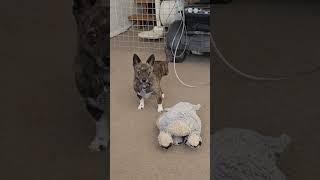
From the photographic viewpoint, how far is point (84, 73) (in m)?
1.44

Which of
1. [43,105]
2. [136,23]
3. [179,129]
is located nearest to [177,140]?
[179,129]

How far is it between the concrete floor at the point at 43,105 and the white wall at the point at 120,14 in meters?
1.36

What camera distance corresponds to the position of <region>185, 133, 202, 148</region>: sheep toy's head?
4.52ft

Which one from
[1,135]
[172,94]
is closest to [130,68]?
[172,94]

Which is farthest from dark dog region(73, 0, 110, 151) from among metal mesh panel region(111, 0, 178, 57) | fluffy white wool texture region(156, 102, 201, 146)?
metal mesh panel region(111, 0, 178, 57)

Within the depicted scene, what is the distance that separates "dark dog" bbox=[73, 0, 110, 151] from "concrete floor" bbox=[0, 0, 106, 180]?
0.13 feet

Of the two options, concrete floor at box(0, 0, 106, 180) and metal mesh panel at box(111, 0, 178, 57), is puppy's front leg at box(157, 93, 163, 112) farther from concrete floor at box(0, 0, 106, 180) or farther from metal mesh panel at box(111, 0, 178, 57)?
A: metal mesh panel at box(111, 0, 178, 57)

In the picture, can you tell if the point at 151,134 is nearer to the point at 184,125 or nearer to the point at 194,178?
the point at 184,125

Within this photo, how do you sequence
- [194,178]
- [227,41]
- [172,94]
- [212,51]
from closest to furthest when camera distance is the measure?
1. [194,178]
2. [172,94]
3. [212,51]
4. [227,41]

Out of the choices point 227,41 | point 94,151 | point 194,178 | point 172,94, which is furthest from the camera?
point 227,41

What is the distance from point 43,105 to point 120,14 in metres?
1.98

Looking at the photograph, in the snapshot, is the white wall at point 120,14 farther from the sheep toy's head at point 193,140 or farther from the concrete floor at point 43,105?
the sheep toy's head at point 193,140

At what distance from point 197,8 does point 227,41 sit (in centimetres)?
32

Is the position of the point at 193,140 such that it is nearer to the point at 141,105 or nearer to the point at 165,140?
the point at 165,140
